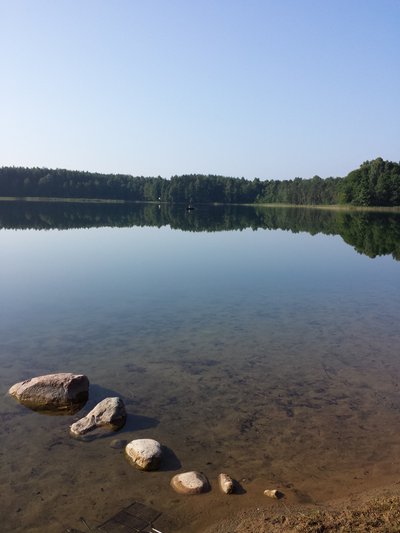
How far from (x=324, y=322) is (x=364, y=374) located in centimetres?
616

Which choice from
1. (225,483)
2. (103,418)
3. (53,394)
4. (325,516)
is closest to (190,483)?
(225,483)

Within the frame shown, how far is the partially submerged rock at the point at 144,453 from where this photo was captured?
31.6 ft

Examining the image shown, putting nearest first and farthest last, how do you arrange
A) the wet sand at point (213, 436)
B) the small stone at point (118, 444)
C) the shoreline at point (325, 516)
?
the shoreline at point (325, 516)
the wet sand at point (213, 436)
the small stone at point (118, 444)

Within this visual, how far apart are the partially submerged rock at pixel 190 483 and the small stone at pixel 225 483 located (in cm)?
28

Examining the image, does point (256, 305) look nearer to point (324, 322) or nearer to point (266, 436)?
point (324, 322)

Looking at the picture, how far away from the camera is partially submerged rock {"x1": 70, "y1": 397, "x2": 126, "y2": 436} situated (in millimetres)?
11188

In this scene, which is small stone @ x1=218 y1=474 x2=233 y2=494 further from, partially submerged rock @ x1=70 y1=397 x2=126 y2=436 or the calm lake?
partially submerged rock @ x1=70 y1=397 x2=126 y2=436

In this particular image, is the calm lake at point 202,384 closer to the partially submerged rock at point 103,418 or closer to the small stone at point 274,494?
the small stone at point 274,494

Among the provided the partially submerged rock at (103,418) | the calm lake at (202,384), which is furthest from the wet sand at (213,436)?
the partially submerged rock at (103,418)

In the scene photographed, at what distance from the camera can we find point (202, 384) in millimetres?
13945

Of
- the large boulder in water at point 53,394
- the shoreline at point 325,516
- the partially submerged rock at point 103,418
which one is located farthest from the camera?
the large boulder in water at point 53,394

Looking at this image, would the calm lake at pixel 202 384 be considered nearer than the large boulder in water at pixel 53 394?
Yes

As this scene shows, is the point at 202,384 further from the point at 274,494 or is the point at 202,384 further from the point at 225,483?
the point at 274,494

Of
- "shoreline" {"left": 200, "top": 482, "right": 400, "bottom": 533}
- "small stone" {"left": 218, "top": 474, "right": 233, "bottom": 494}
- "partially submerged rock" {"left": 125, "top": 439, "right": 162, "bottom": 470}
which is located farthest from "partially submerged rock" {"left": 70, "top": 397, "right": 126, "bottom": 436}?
"shoreline" {"left": 200, "top": 482, "right": 400, "bottom": 533}
